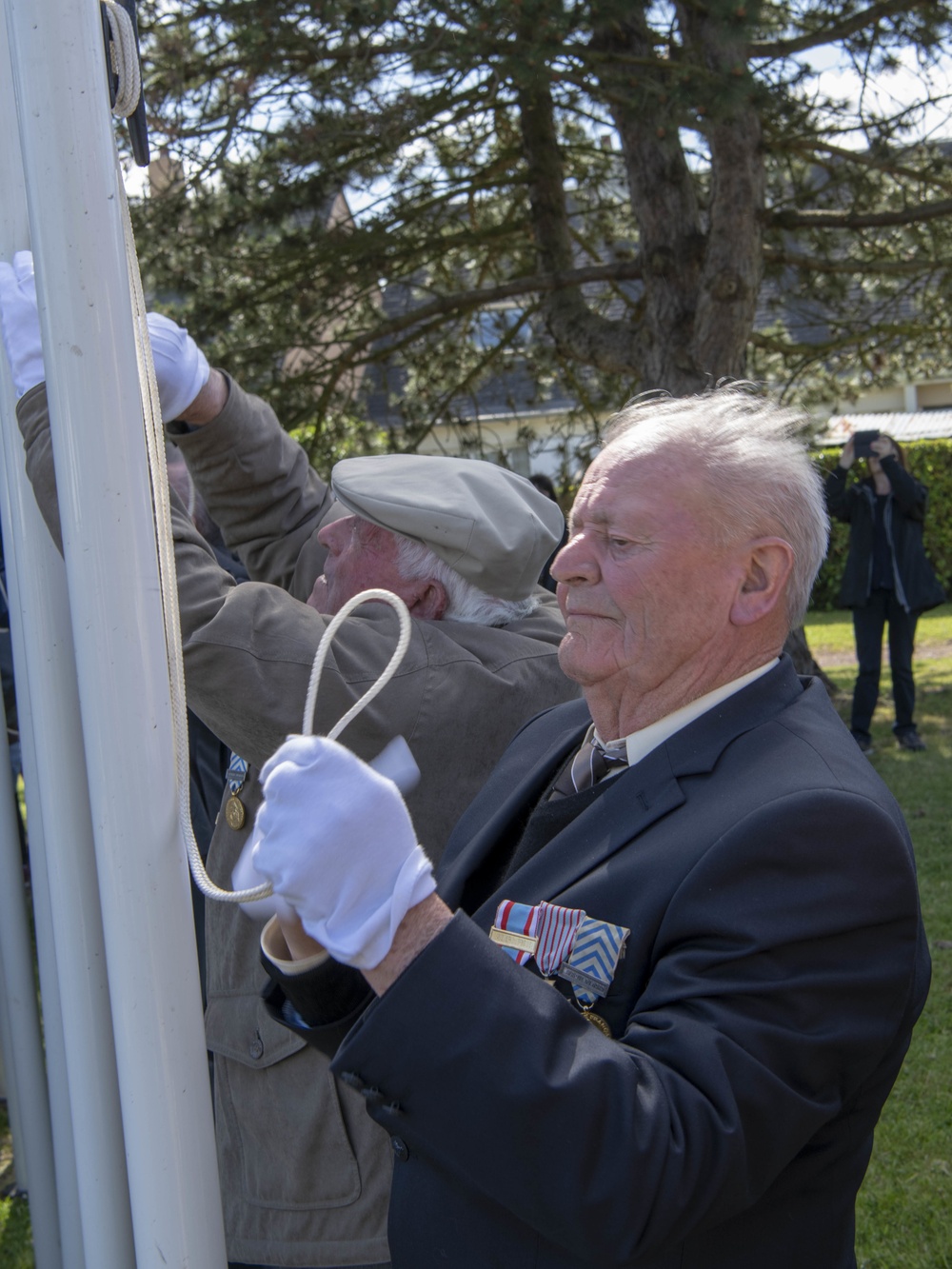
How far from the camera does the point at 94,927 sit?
133cm

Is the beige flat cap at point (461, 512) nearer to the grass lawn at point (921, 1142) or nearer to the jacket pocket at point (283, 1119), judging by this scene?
the jacket pocket at point (283, 1119)

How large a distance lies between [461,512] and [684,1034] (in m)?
0.96

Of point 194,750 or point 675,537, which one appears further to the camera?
point 194,750

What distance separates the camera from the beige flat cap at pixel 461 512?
1872mm

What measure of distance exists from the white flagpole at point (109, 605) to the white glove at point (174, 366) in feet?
2.32

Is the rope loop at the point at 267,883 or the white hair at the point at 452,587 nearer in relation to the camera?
the rope loop at the point at 267,883

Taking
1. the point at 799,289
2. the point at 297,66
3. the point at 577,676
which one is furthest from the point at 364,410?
the point at 577,676

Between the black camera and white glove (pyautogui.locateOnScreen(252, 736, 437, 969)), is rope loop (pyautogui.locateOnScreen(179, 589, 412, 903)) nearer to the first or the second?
white glove (pyautogui.locateOnScreen(252, 736, 437, 969))

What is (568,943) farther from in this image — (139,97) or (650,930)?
(139,97)

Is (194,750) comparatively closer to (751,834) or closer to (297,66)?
(751,834)

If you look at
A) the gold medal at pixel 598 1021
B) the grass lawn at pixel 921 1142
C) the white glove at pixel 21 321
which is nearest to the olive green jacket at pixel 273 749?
the white glove at pixel 21 321

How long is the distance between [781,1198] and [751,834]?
0.38 metres

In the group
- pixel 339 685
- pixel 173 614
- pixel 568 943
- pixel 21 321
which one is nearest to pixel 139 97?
pixel 21 321

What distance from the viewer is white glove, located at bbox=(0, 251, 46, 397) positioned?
138 cm
